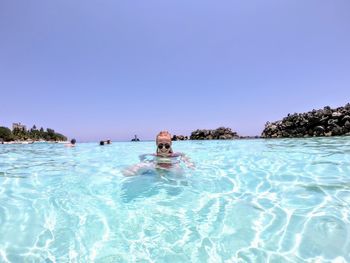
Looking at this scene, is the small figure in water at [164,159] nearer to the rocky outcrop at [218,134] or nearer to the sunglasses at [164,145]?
the sunglasses at [164,145]

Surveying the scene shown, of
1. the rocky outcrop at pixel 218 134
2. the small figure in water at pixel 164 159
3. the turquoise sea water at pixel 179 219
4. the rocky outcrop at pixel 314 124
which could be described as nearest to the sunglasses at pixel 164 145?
the small figure in water at pixel 164 159

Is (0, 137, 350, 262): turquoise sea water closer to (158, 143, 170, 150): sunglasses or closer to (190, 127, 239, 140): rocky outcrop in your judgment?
(158, 143, 170, 150): sunglasses

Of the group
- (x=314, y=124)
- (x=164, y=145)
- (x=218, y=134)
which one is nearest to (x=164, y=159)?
(x=164, y=145)

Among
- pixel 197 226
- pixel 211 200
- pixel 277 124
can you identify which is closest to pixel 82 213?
pixel 197 226

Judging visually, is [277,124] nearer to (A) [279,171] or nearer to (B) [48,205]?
(A) [279,171]

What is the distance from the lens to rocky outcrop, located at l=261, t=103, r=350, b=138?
4194 cm

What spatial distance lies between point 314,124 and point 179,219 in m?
51.0

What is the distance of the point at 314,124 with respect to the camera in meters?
47.4

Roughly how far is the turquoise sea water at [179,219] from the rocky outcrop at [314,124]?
42772 mm

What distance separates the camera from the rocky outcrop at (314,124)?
41.9m

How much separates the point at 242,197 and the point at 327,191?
1695 millimetres

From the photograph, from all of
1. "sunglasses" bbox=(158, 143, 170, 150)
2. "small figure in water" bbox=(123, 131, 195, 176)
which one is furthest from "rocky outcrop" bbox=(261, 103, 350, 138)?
"sunglasses" bbox=(158, 143, 170, 150)

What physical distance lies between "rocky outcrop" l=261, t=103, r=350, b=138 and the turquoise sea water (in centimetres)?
4277

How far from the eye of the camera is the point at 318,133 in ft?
146
